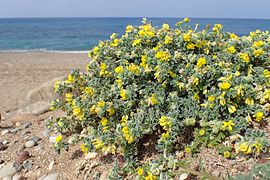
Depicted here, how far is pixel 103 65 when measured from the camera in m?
3.46

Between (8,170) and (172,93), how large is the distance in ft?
6.14

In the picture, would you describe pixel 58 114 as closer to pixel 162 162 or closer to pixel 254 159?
pixel 162 162

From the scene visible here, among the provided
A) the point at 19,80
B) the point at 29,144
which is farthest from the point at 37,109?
the point at 19,80

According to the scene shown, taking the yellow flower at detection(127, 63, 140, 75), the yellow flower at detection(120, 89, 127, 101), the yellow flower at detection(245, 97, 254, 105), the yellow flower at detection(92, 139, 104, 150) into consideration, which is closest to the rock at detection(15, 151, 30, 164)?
the yellow flower at detection(92, 139, 104, 150)

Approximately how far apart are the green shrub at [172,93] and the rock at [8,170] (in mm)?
580

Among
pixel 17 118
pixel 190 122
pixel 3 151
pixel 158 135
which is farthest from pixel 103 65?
pixel 17 118

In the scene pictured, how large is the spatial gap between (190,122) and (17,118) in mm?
3148

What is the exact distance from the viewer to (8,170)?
3.46 meters

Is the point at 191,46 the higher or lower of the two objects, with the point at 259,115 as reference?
higher

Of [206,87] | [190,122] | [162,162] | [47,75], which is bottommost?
[47,75]

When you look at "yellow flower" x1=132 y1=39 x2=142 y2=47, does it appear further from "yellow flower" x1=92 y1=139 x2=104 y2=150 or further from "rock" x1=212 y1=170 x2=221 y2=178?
"rock" x1=212 y1=170 x2=221 y2=178

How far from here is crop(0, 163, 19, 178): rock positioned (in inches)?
135

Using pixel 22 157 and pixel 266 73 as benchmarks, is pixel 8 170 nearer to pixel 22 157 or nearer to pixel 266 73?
pixel 22 157

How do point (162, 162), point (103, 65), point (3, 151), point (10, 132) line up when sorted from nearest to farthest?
point (162, 162)
point (103, 65)
point (3, 151)
point (10, 132)
